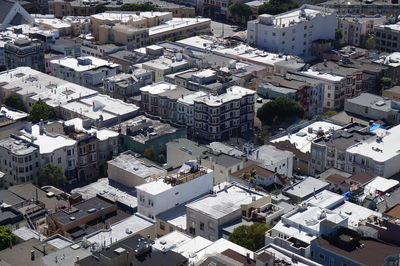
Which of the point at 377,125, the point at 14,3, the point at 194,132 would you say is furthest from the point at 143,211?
the point at 14,3

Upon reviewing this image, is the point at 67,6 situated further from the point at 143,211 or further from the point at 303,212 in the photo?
the point at 303,212

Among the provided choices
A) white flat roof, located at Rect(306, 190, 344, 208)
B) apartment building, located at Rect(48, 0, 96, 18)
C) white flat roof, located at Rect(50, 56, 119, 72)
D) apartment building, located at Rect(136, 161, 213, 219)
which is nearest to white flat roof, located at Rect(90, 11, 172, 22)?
apartment building, located at Rect(48, 0, 96, 18)

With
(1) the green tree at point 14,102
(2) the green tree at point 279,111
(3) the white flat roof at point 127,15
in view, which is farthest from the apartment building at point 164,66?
(3) the white flat roof at point 127,15

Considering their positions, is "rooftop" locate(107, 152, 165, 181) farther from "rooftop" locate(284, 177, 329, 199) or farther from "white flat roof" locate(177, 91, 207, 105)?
"white flat roof" locate(177, 91, 207, 105)

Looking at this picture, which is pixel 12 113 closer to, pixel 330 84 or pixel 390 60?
pixel 330 84

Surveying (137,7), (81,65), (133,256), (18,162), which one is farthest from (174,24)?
(133,256)

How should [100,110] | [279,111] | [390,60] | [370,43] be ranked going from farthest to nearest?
[370,43], [390,60], [279,111], [100,110]
